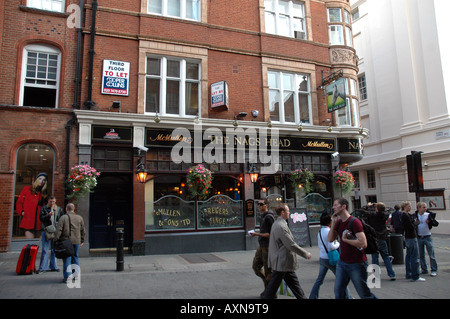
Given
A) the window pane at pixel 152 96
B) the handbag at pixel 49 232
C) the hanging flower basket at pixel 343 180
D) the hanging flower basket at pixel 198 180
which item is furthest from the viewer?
the hanging flower basket at pixel 343 180

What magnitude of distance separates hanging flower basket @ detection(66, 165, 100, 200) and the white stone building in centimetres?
1378

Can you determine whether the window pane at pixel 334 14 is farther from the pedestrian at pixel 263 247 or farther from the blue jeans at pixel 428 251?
the pedestrian at pixel 263 247

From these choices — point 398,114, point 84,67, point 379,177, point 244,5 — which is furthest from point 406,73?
point 84,67

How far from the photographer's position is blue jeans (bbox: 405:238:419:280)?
7.46 metres

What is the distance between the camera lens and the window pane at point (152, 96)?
12.4m

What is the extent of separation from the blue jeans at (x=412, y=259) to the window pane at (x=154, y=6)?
38.8 ft

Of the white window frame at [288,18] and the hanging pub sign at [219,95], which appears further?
the white window frame at [288,18]

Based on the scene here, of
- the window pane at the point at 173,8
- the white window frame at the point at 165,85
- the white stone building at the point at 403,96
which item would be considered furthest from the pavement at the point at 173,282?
the white stone building at the point at 403,96

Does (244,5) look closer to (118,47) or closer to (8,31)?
(118,47)

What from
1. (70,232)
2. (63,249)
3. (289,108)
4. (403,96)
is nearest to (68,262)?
(63,249)

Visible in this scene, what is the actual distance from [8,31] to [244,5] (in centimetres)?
909

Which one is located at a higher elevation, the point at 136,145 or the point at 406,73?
the point at 406,73

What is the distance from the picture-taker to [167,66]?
12875 millimetres

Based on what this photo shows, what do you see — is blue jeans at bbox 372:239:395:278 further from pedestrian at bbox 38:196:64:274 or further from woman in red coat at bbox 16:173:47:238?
woman in red coat at bbox 16:173:47:238
